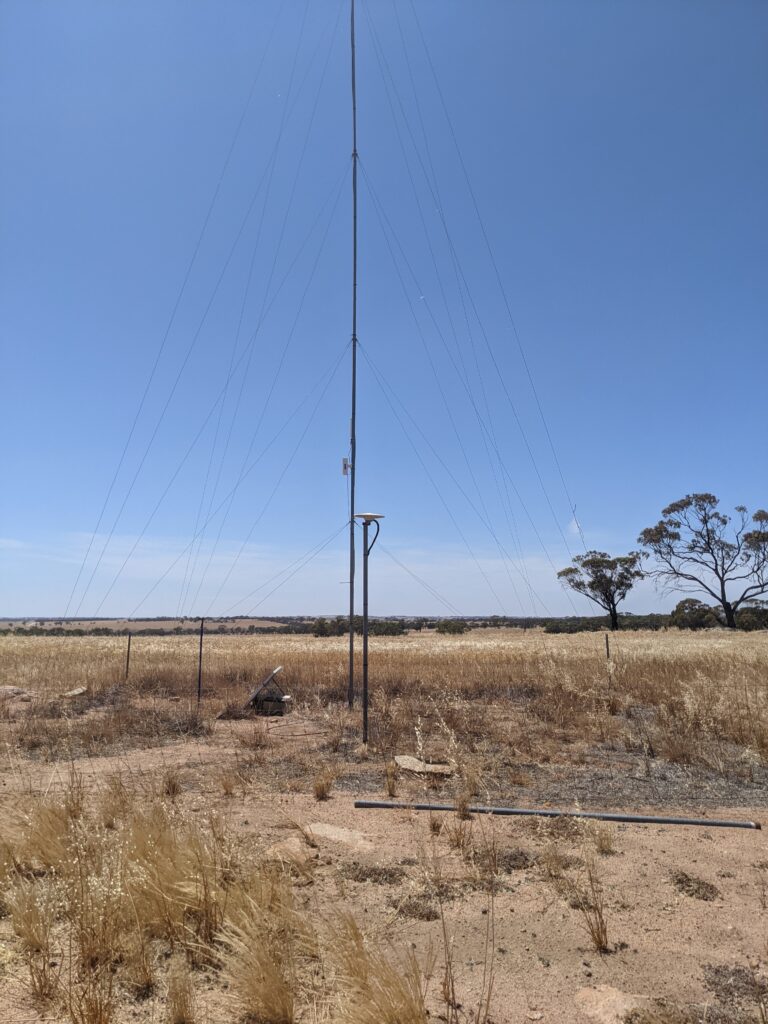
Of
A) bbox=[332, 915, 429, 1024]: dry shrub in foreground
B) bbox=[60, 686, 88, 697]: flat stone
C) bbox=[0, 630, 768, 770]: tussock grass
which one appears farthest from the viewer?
bbox=[60, 686, 88, 697]: flat stone

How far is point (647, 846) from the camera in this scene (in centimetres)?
626

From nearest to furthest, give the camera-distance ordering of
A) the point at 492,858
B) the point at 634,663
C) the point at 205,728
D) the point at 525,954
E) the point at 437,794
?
the point at 525,954 → the point at 492,858 → the point at 437,794 → the point at 205,728 → the point at 634,663

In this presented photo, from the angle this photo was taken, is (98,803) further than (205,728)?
No

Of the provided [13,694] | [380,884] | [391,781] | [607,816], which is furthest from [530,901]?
[13,694]

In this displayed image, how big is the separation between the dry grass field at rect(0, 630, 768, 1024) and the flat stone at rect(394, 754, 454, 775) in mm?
195

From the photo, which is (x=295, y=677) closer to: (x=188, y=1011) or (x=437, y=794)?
(x=437, y=794)

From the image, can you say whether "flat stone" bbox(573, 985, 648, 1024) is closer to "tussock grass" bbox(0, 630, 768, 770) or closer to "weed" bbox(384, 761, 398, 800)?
"tussock grass" bbox(0, 630, 768, 770)

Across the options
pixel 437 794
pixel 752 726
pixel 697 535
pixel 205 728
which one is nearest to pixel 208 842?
pixel 437 794

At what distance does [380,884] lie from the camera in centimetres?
527

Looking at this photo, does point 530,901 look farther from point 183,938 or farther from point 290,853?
point 183,938

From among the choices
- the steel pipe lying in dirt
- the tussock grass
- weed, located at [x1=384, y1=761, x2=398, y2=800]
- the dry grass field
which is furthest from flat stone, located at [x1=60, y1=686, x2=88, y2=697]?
the steel pipe lying in dirt

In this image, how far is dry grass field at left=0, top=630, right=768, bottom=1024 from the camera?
3.46 metres

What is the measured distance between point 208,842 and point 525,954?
2.46 m

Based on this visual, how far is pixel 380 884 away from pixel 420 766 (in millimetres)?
4235
